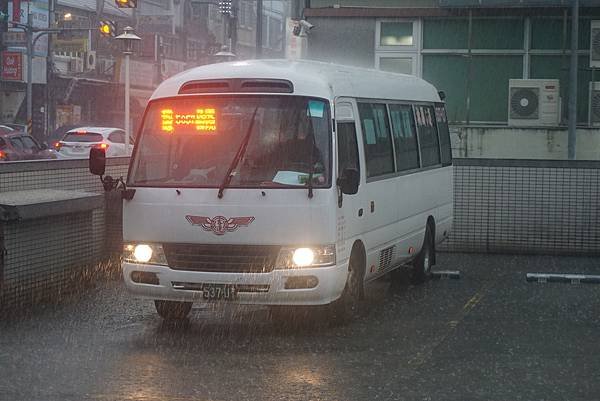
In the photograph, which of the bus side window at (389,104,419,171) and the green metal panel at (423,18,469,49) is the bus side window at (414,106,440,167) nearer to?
the bus side window at (389,104,419,171)

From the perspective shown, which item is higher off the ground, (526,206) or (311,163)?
(311,163)

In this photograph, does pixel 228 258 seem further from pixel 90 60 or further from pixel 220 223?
pixel 90 60

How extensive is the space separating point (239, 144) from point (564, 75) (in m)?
18.3

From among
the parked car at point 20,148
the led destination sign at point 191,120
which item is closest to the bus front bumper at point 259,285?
the led destination sign at point 191,120

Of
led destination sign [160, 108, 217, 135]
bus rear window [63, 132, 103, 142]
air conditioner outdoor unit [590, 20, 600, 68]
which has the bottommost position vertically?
bus rear window [63, 132, 103, 142]

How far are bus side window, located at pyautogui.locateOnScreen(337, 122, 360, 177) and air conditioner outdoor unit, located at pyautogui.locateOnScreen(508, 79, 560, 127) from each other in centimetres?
1516

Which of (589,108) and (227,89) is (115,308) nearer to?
(227,89)

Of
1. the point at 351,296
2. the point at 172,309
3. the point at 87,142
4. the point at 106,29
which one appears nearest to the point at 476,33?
the point at 106,29

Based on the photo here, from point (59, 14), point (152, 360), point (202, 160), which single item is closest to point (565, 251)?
point (202, 160)

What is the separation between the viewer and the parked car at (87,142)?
111ft

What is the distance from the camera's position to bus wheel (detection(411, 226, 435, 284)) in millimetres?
13945

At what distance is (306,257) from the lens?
32.8ft

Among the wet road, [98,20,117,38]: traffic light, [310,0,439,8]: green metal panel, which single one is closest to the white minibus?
the wet road

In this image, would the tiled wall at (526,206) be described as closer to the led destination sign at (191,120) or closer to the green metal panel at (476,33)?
the led destination sign at (191,120)
